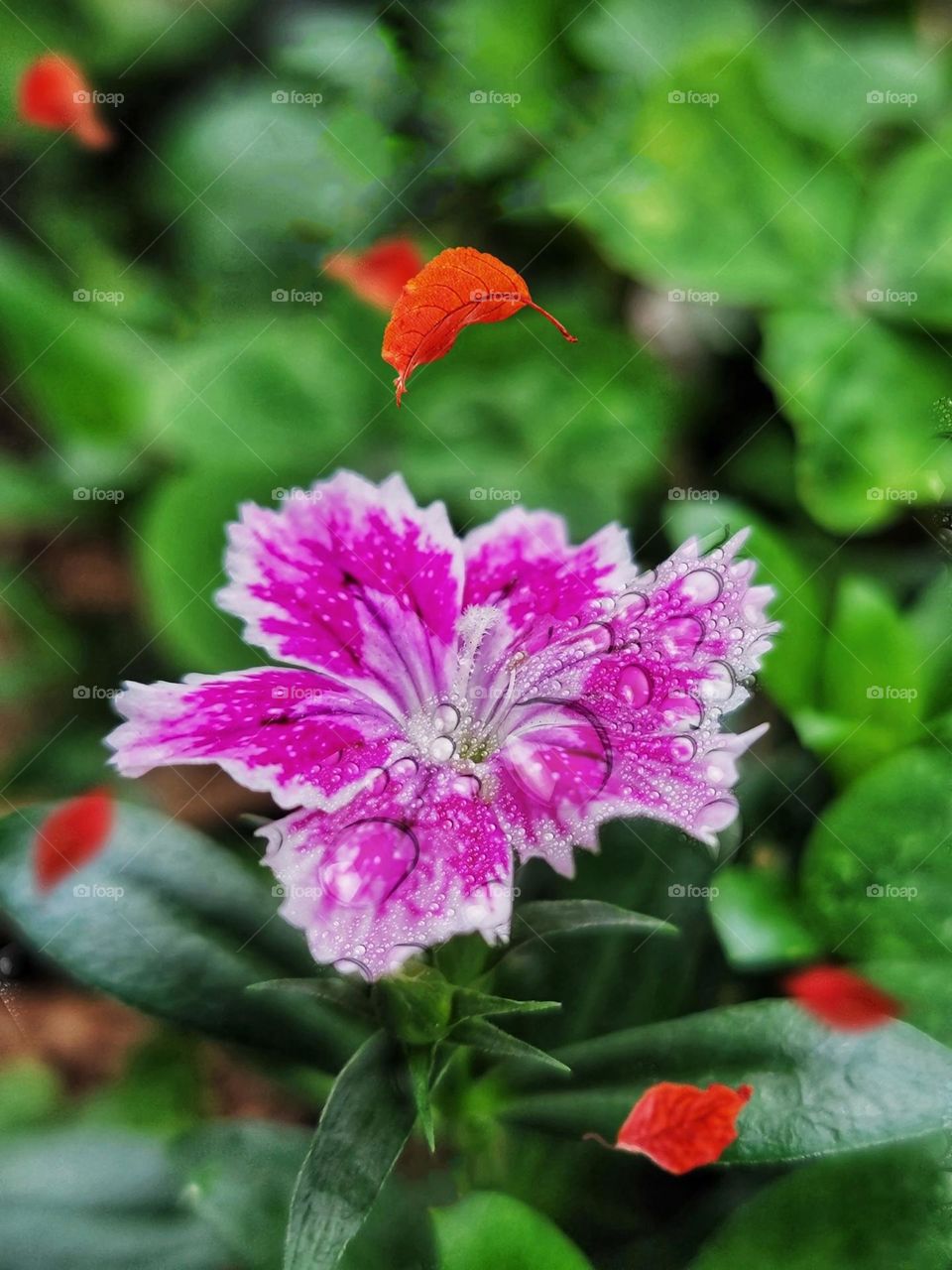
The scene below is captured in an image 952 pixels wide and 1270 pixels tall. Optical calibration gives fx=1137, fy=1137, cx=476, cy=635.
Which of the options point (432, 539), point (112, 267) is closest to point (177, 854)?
point (432, 539)

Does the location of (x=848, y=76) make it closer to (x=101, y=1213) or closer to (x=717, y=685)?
(x=717, y=685)

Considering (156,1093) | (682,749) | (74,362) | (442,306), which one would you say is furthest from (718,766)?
(74,362)

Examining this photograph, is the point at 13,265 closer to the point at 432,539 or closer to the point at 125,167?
the point at 125,167

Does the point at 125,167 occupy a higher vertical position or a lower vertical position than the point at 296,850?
higher

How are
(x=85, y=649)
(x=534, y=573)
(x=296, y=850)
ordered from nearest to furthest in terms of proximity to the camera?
(x=296, y=850), (x=534, y=573), (x=85, y=649)

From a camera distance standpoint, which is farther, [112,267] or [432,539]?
[112,267]

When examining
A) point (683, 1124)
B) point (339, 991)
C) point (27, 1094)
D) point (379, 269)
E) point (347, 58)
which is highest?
point (347, 58)

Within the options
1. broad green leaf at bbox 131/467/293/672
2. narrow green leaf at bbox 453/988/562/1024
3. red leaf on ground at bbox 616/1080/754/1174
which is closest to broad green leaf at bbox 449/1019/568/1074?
narrow green leaf at bbox 453/988/562/1024
